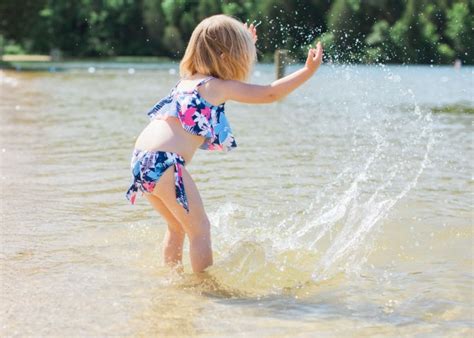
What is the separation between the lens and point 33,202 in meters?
6.82

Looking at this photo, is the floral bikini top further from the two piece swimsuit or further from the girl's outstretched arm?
the girl's outstretched arm

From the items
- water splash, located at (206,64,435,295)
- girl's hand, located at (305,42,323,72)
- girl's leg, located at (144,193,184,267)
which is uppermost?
girl's hand, located at (305,42,323,72)

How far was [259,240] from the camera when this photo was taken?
17.8 feet

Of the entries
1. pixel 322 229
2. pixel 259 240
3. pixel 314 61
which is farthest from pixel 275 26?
pixel 314 61

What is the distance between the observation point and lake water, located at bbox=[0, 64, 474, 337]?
13.1ft

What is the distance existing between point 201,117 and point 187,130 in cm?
10

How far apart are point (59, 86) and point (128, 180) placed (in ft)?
60.6

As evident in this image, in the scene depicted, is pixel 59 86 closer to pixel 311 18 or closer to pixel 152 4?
pixel 311 18

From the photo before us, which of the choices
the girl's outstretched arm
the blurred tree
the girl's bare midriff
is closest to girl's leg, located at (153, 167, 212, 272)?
the girl's bare midriff

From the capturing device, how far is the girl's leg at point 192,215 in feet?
14.5

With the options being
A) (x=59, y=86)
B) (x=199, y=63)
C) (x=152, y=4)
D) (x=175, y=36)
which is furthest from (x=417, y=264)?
(x=152, y=4)

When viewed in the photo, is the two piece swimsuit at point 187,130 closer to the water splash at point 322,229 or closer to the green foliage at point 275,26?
the water splash at point 322,229

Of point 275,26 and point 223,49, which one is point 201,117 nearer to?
point 223,49

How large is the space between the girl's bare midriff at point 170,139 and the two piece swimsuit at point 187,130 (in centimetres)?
3
